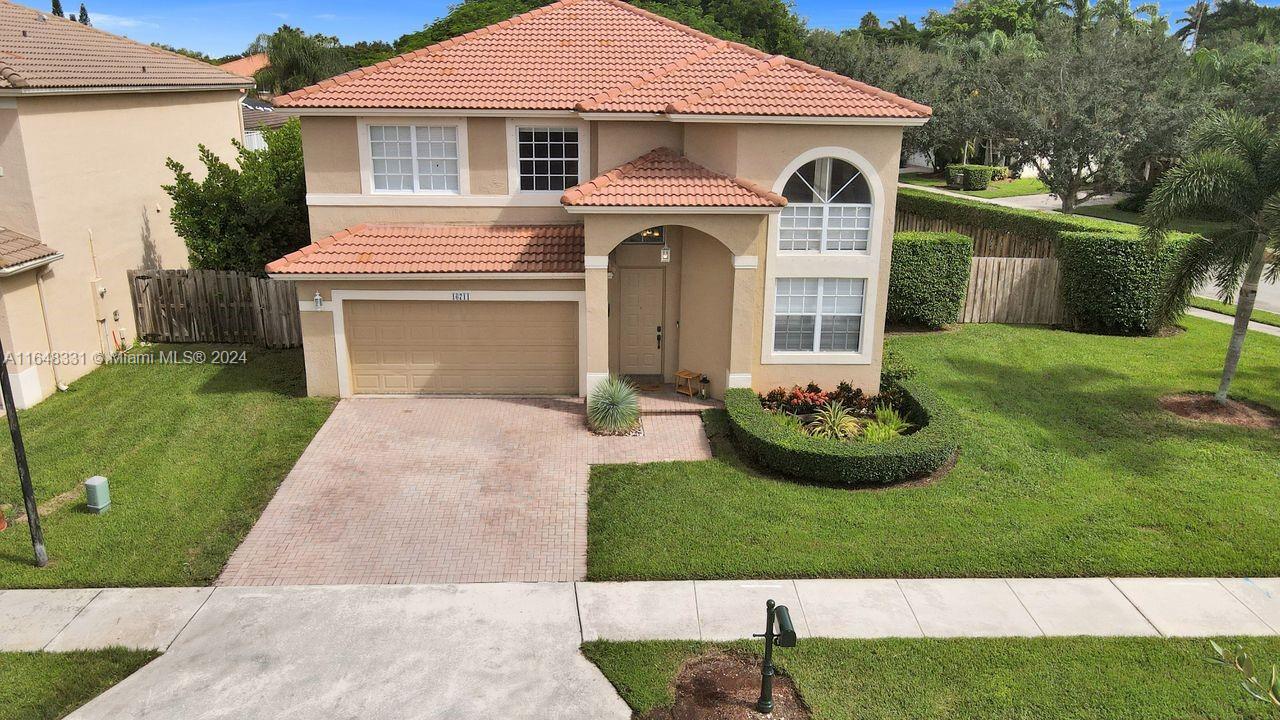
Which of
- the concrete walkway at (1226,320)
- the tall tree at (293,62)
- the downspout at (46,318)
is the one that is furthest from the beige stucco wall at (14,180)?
the tall tree at (293,62)

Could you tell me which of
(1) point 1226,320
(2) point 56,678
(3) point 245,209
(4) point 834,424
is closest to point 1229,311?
(1) point 1226,320

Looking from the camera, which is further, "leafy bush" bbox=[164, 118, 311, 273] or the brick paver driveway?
"leafy bush" bbox=[164, 118, 311, 273]

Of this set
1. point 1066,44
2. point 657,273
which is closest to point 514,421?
point 657,273

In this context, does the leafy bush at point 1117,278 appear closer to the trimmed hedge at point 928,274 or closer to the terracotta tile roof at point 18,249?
the trimmed hedge at point 928,274

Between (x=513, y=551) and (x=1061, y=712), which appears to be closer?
(x=1061, y=712)

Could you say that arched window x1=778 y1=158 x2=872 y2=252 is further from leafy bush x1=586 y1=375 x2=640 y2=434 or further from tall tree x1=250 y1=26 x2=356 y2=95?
tall tree x1=250 y1=26 x2=356 y2=95

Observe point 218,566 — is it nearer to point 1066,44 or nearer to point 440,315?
point 440,315

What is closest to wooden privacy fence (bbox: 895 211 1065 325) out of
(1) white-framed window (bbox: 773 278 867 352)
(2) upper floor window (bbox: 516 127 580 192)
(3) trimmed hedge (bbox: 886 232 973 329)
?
(3) trimmed hedge (bbox: 886 232 973 329)
